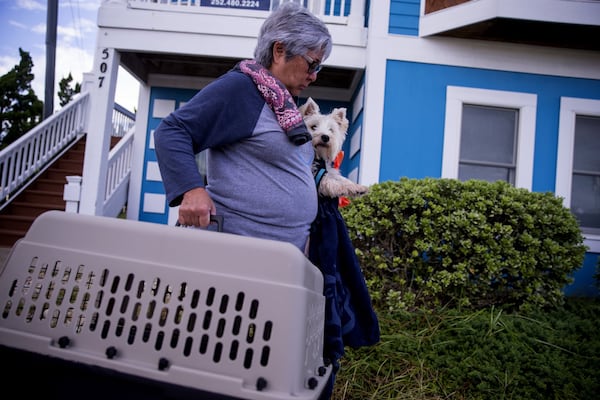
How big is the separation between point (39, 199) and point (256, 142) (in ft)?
22.4

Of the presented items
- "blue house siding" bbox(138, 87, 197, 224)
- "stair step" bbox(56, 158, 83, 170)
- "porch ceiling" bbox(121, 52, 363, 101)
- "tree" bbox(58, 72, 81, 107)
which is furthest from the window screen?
"tree" bbox(58, 72, 81, 107)

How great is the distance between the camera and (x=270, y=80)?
1.38 meters

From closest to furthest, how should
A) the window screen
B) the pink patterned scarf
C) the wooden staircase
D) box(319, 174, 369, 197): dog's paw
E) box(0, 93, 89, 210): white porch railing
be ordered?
the pink patterned scarf
box(319, 174, 369, 197): dog's paw
the window screen
the wooden staircase
box(0, 93, 89, 210): white porch railing

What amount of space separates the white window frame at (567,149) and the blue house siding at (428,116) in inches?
2.2

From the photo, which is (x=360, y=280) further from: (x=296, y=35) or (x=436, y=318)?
(x=436, y=318)

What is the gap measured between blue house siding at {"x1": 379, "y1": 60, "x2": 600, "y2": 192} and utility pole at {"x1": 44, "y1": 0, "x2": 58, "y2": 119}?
22.3ft

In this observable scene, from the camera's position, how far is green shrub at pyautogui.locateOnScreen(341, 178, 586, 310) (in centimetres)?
350

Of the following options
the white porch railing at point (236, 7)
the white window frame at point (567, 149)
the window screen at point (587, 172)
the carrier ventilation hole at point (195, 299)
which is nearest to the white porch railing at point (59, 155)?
the white porch railing at point (236, 7)

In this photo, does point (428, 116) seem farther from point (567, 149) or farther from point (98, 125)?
point (98, 125)

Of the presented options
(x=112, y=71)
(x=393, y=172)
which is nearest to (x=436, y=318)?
(x=393, y=172)

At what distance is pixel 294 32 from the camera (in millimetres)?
1423

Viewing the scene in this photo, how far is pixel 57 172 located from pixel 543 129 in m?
7.56

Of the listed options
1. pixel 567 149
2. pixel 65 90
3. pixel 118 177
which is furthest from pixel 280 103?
A: pixel 65 90

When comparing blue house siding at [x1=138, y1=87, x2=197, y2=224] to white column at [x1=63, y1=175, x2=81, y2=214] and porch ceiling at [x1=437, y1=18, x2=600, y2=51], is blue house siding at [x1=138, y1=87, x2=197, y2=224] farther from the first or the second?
porch ceiling at [x1=437, y1=18, x2=600, y2=51]
